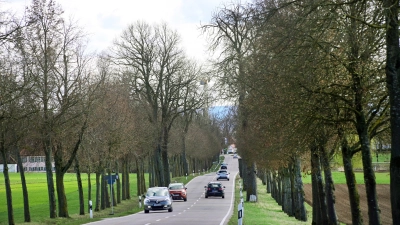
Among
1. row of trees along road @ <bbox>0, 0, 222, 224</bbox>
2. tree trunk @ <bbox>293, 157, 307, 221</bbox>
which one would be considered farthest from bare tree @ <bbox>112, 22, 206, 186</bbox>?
tree trunk @ <bbox>293, 157, 307, 221</bbox>

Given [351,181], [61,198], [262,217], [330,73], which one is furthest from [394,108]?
[61,198]

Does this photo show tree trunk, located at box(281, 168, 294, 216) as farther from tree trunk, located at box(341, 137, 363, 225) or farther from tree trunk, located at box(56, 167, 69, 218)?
tree trunk, located at box(341, 137, 363, 225)

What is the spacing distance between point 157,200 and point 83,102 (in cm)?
826

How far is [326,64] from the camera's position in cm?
1551

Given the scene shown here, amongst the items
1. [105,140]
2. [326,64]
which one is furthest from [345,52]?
[105,140]

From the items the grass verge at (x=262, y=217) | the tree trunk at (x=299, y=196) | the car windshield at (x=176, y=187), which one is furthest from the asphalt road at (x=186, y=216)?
the tree trunk at (x=299, y=196)

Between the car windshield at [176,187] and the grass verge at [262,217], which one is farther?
the car windshield at [176,187]

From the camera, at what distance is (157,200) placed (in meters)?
37.2

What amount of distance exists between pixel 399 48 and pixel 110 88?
110 ft

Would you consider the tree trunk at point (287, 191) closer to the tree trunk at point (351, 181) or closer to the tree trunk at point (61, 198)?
the tree trunk at point (61, 198)

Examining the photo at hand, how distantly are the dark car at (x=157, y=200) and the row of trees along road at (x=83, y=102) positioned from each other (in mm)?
4778

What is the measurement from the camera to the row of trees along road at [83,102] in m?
25.0

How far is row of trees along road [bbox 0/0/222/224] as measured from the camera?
82.0 ft

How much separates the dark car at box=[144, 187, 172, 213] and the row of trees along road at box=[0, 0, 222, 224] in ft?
15.7
